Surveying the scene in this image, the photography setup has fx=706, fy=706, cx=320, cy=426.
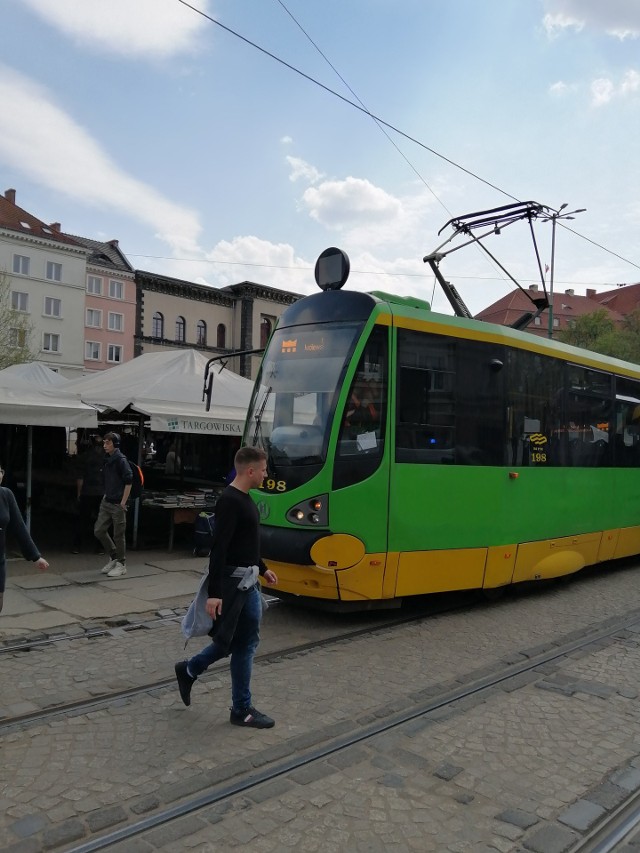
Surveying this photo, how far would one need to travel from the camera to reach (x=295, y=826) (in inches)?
134

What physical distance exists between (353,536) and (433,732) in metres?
2.33

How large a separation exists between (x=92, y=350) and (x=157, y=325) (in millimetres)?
5426

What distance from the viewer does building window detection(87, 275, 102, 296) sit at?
55062mm

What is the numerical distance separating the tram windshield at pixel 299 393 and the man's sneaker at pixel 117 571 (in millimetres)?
3448

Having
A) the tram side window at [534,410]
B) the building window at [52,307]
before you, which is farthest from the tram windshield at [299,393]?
the building window at [52,307]

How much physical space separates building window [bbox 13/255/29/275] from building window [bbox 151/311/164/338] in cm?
994

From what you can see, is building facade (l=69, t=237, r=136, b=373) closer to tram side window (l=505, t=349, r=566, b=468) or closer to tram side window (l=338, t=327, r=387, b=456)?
tram side window (l=505, t=349, r=566, b=468)

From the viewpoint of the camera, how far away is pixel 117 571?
975cm

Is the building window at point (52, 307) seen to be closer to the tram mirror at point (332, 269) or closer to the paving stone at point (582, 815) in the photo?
the tram mirror at point (332, 269)

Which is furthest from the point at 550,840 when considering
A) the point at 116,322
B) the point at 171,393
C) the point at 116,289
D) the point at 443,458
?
the point at 116,289

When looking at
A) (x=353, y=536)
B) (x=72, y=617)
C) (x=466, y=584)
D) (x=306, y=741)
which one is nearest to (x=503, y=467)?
(x=466, y=584)

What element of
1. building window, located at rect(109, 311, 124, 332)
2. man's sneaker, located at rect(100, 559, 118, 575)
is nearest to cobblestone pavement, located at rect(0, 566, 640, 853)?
man's sneaker, located at rect(100, 559, 118, 575)

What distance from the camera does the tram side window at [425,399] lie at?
702 cm

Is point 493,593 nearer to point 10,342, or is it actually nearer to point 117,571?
point 117,571
